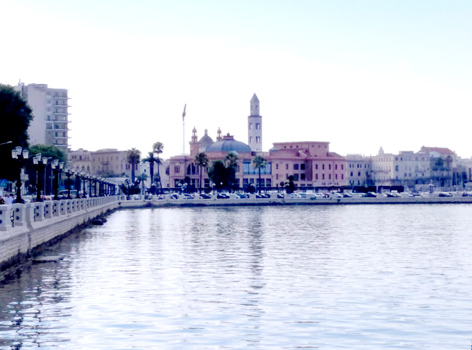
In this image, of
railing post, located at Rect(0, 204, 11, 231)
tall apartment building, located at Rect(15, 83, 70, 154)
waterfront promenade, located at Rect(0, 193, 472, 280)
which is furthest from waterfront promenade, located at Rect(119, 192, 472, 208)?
railing post, located at Rect(0, 204, 11, 231)

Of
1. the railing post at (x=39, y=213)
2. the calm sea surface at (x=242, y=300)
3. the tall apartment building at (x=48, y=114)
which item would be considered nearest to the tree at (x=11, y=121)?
the railing post at (x=39, y=213)

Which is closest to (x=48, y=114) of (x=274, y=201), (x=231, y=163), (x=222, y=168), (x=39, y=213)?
(x=222, y=168)

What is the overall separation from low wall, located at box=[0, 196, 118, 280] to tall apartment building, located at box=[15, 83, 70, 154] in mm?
117396

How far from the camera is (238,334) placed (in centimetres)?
2025

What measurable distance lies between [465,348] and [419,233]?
45783mm

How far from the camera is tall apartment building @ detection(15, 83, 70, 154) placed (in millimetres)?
171250

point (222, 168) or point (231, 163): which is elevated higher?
point (231, 163)

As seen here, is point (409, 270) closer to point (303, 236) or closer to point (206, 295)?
point (206, 295)

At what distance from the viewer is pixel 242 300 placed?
25531 millimetres

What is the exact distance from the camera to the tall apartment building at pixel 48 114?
562 ft

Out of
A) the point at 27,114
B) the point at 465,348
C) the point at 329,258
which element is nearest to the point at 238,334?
the point at 465,348

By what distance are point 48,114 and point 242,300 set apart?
535 feet

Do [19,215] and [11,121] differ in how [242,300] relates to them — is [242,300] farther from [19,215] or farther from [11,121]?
[11,121]

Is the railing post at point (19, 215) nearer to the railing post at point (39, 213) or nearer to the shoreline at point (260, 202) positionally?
the railing post at point (39, 213)
